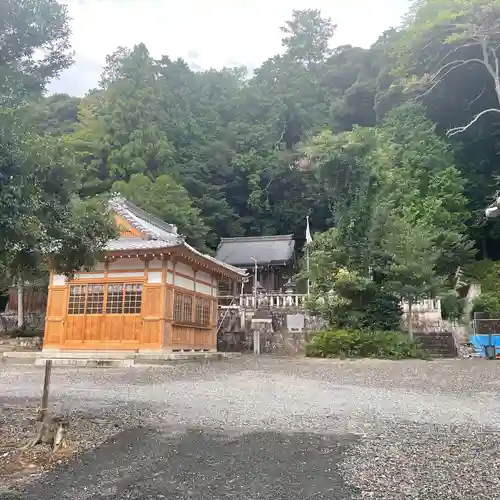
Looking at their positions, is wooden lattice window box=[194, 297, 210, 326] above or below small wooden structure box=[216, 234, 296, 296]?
below

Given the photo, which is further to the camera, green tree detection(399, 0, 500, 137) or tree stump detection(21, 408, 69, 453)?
green tree detection(399, 0, 500, 137)

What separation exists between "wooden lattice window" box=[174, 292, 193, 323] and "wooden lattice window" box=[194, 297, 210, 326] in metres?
0.50

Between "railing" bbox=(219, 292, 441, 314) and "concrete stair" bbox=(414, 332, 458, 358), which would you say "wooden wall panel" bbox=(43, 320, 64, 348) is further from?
"concrete stair" bbox=(414, 332, 458, 358)

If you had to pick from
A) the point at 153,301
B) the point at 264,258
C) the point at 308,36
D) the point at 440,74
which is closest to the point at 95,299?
the point at 153,301

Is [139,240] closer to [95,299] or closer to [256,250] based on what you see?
[95,299]

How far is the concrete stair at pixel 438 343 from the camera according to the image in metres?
15.5

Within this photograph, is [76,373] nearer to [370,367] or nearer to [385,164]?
[370,367]

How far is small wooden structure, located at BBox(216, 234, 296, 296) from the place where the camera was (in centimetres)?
2820

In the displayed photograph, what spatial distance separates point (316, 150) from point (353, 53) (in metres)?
23.4

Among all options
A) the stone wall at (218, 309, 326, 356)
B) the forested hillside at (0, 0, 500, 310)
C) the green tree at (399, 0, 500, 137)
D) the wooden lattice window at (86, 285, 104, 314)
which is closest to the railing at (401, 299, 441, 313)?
the forested hillside at (0, 0, 500, 310)

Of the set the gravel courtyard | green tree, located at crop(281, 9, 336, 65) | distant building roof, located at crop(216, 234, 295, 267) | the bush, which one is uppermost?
green tree, located at crop(281, 9, 336, 65)

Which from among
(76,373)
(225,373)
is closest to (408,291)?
(225,373)

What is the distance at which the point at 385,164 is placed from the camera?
19.0 meters

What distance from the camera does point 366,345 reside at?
1464 cm
